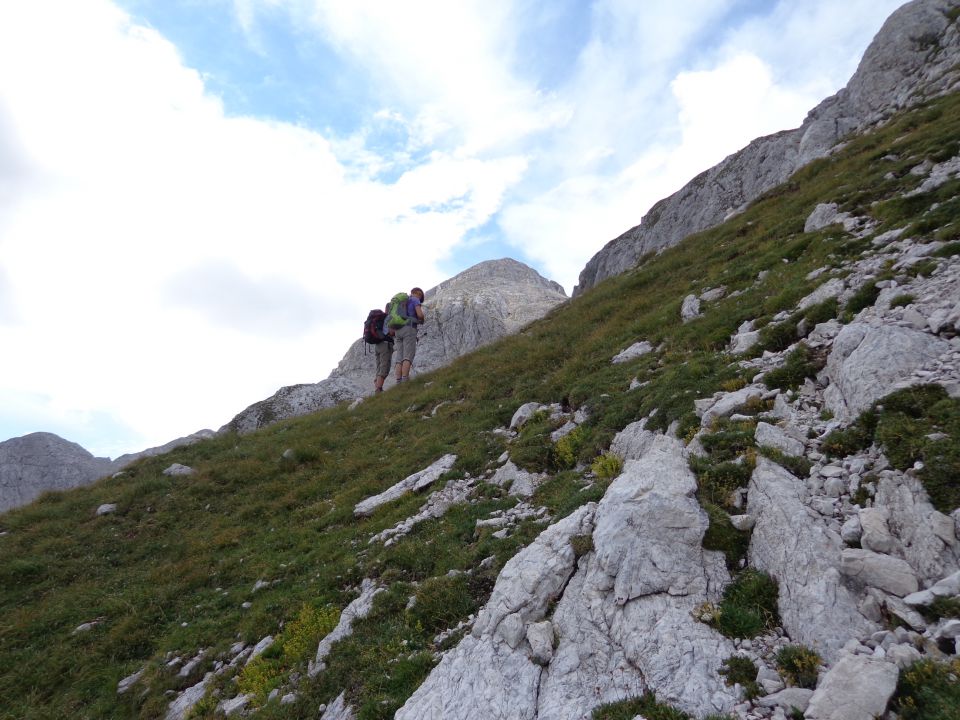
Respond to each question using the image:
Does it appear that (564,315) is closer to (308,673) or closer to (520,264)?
(308,673)

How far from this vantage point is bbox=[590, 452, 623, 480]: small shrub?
36.1 feet

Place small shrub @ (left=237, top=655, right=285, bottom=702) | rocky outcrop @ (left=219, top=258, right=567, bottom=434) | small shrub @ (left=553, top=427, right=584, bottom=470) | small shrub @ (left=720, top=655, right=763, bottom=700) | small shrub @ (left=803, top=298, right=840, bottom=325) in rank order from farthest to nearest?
rocky outcrop @ (left=219, top=258, right=567, bottom=434) < small shrub @ (left=553, top=427, right=584, bottom=470) < small shrub @ (left=803, top=298, right=840, bottom=325) < small shrub @ (left=237, top=655, right=285, bottom=702) < small shrub @ (left=720, top=655, right=763, bottom=700)

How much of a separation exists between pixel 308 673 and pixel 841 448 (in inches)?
387

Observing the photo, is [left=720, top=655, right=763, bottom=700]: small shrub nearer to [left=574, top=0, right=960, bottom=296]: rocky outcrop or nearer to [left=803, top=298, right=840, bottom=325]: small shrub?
[left=803, top=298, right=840, bottom=325]: small shrub

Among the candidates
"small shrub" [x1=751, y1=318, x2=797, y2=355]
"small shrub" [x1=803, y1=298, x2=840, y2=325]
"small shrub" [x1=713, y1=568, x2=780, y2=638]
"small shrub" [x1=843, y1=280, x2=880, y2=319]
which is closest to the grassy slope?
"small shrub" [x1=751, y1=318, x2=797, y2=355]

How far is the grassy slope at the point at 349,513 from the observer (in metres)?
9.88

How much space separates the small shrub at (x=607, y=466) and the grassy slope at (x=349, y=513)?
593 mm

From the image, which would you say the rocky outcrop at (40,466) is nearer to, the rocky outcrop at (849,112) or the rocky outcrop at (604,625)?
the rocky outcrop at (604,625)

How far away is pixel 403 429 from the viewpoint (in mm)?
21906

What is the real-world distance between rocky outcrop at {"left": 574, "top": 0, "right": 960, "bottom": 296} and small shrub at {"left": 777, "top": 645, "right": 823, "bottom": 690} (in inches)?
1580

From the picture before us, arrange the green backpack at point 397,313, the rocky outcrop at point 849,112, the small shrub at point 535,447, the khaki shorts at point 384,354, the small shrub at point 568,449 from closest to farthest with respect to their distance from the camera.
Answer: the small shrub at point 568,449
the small shrub at point 535,447
the green backpack at point 397,313
the khaki shorts at point 384,354
the rocky outcrop at point 849,112

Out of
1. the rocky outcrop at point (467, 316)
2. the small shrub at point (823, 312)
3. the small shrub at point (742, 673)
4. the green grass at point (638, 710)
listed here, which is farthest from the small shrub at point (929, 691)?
the rocky outcrop at point (467, 316)

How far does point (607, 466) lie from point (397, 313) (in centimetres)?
2183

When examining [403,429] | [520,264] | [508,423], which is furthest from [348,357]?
[508,423]
